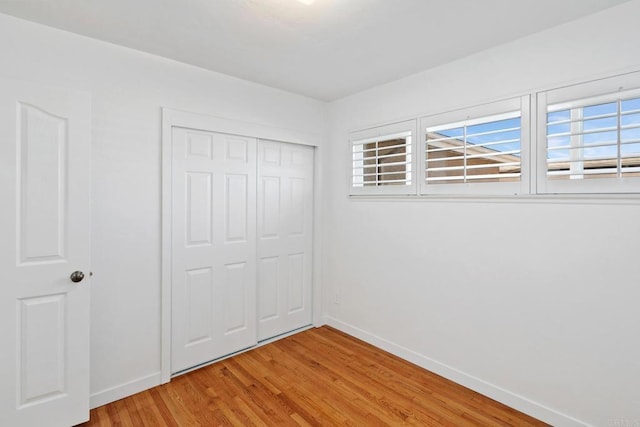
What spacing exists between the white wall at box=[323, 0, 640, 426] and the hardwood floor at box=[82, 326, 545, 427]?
0.74ft

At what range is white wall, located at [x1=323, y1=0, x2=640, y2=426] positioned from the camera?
1.85 m

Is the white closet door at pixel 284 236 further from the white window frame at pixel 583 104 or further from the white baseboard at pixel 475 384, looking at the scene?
the white window frame at pixel 583 104

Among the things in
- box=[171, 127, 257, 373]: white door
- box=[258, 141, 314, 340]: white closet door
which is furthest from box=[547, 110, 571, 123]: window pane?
box=[171, 127, 257, 373]: white door

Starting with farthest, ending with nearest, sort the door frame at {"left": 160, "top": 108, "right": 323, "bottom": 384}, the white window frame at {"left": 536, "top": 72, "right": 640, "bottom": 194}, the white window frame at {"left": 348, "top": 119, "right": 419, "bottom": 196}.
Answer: the white window frame at {"left": 348, "top": 119, "right": 419, "bottom": 196}, the door frame at {"left": 160, "top": 108, "right": 323, "bottom": 384}, the white window frame at {"left": 536, "top": 72, "right": 640, "bottom": 194}

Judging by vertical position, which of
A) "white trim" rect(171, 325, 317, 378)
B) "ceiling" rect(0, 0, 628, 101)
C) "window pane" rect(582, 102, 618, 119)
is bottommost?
"white trim" rect(171, 325, 317, 378)

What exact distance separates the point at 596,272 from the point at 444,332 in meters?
1.15

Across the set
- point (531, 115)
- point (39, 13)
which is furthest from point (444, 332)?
point (39, 13)

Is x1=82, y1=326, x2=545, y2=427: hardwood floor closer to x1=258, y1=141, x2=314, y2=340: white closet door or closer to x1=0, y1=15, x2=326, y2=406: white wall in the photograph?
x1=0, y1=15, x2=326, y2=406: white wall

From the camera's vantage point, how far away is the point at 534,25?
202 cm

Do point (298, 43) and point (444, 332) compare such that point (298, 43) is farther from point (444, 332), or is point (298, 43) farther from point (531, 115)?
point (444, 332)

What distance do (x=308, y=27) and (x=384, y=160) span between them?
1508 millimetres

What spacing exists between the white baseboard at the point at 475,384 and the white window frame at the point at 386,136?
4.69 ft

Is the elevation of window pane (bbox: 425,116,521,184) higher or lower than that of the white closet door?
higher

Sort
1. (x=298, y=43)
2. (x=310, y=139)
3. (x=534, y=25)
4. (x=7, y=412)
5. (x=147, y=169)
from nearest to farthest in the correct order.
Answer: (x=7, y=412) → (x=534, y=25) → (x=298, y=43) → (x=147, y=169) → (x=310, y=139)
